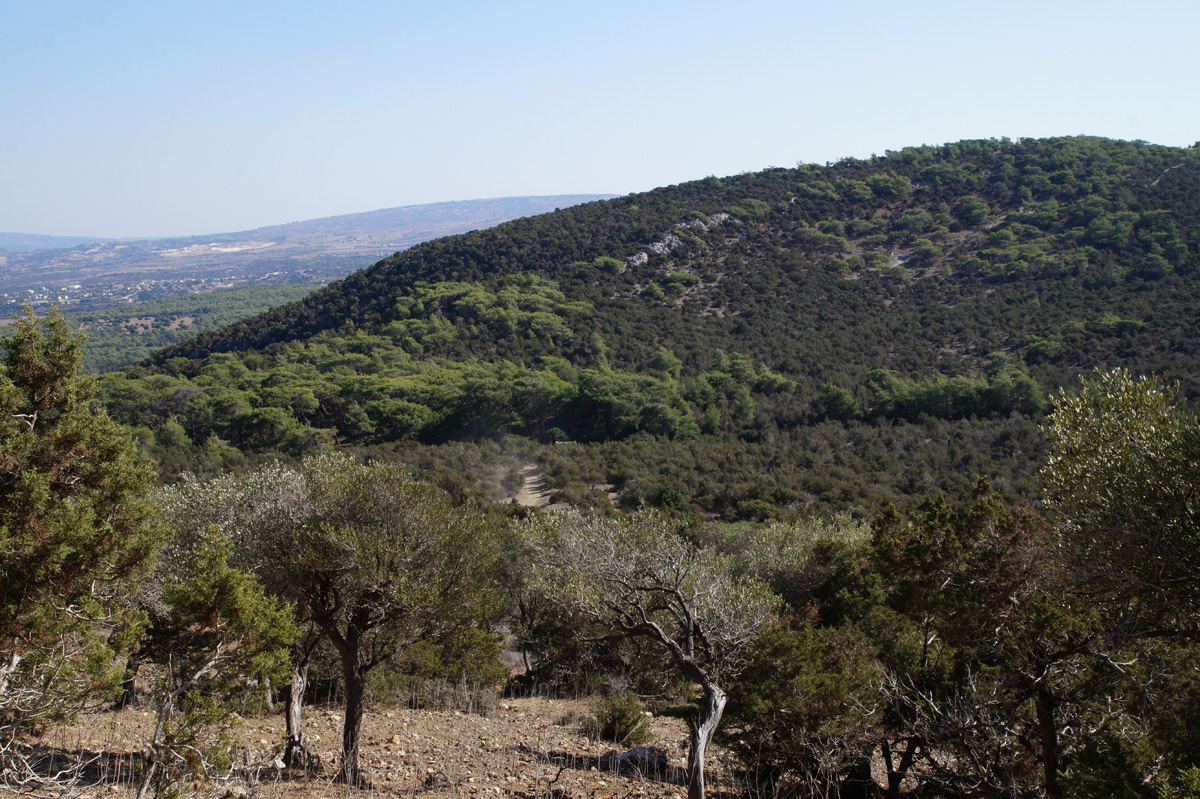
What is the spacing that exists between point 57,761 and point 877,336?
145ft

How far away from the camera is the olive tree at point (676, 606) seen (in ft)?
24.3

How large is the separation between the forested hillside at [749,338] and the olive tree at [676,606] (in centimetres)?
1643

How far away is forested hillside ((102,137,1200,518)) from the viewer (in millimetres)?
31969

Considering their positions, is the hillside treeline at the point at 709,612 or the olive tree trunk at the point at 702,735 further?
the olive tree trunk at the point at 702,735

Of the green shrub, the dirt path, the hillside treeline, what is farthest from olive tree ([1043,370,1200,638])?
the dirt path

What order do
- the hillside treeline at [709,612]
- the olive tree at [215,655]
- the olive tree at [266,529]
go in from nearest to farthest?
the olive tree at [215,655]
the hillside treeline at [709,612]
the olive tree at [266,529]

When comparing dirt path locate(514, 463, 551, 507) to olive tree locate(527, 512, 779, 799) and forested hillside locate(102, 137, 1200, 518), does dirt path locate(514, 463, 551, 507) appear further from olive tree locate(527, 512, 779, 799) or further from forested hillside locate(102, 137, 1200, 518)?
olive tree locate(527, 512, 779, 799)

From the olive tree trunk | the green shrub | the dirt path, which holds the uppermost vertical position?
the olive tree trunk

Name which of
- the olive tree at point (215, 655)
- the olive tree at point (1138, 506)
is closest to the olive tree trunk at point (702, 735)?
the olive tree at point (1138, 506)

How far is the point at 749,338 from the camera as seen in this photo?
46.2 metres

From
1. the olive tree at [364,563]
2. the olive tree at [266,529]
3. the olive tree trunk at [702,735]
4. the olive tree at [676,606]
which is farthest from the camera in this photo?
the olive tree at [266,529]

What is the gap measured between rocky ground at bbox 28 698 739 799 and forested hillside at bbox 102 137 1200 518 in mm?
16279

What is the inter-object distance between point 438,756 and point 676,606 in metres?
3.78

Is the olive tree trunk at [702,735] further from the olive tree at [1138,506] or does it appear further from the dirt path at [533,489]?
the dirt path at [533,489]
